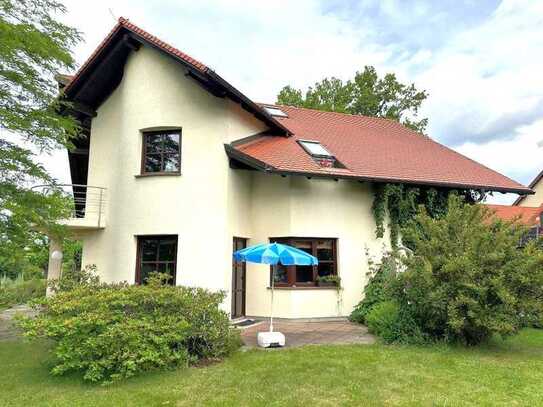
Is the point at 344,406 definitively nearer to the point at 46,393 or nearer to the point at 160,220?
the point at 46,393

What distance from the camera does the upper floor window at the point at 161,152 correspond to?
11484 millimetres

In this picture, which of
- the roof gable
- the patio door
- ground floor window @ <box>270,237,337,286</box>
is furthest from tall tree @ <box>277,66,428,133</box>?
the patio door

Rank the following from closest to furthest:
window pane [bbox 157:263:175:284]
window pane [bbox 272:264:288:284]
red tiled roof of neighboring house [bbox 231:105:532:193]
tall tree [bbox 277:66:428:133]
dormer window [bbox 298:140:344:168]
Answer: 1. window pane [bbox 157:263:175:284]
2. red tiled roof of neighboring house [bbox 231:105:532:193]
3. window pane [bbox 272:264:288:284]
4. dormer window [bbox 298:140:344:168]
5. tall tree [bbox 277:66:428:133]

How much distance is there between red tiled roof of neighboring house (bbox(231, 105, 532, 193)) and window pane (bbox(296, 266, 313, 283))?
2781 millimetres

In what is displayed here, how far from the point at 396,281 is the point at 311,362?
2696 mm

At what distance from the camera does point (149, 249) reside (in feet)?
36.9

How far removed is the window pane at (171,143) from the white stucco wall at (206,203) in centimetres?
37

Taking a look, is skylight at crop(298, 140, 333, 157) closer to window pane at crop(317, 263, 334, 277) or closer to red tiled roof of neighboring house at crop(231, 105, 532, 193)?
red tiled roof of neighboring house at crop(231, 105, 532, 193)

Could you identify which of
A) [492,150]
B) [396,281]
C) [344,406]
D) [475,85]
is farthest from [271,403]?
[492,150]

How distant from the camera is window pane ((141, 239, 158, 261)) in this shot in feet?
36.7

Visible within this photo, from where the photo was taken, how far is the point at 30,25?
7.87 meters

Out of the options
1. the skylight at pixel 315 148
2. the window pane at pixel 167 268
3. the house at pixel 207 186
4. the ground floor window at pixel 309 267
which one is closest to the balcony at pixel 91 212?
the house at pixel 207 186

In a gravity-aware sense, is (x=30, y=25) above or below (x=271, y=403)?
above

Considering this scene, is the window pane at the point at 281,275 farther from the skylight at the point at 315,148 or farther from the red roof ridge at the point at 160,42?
the red roof ridge at the point at 160,42
